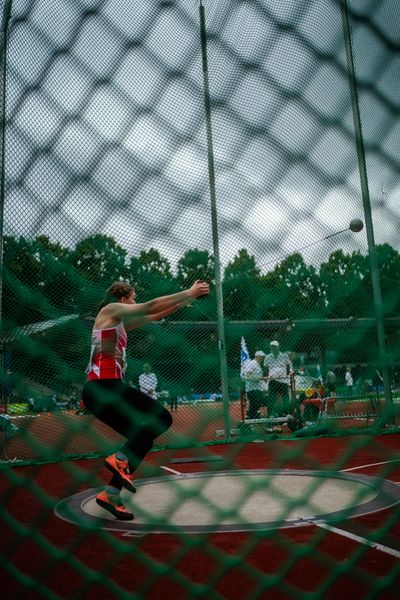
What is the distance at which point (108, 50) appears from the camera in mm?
1350

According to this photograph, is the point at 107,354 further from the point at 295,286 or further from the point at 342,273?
the point at 342,273

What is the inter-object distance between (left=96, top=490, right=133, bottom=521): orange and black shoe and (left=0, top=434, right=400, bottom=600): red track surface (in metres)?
0.17

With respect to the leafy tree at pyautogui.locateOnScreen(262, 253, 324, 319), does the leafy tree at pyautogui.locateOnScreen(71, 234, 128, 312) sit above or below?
below

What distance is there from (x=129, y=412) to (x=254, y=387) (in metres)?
3.60

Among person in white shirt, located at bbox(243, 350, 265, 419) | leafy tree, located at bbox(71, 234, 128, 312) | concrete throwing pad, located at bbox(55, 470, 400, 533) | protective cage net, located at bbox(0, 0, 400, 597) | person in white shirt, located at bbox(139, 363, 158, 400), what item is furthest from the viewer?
person in white shirt, located at bbox(243, 350, 265, 419)

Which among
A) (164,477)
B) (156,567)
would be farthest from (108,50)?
(164,477)

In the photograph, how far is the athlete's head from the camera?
2.54 meters

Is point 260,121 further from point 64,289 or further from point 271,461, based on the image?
point 271,461

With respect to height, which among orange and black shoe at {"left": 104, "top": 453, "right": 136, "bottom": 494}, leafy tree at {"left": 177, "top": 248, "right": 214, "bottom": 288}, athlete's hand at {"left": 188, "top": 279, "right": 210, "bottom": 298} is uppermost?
leafy tree at {"left": 177, "top": 248, "right": 214, "bottom": 288}

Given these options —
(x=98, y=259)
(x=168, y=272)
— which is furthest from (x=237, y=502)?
(x=98, y=259)

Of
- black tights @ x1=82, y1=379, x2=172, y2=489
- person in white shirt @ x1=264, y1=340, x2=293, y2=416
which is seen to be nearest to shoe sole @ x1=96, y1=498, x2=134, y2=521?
black tights @ x1=82, y1=379, x2=172, y2=489

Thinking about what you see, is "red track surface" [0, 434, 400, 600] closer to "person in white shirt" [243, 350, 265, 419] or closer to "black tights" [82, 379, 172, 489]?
"black tights" [82, 379, 172, 489]

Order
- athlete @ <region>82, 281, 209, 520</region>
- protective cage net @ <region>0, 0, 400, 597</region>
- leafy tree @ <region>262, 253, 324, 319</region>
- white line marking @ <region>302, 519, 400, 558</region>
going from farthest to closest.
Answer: athlete @ <region>82, 281, 209, 520</region> → white line marking @ <region>302, 519, 400, 558</region> → leafy tree @ <region>262, 253, 324, 319</region> → protective cage net @ <region>0, 0, 400, 597</region>

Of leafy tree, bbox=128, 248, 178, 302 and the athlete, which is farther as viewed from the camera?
the athlete
